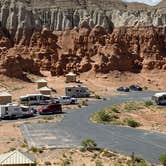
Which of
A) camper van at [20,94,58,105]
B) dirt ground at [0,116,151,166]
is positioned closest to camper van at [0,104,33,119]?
camper van at [20,94,58,105]

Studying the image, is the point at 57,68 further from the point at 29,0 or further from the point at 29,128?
the point at 29,128

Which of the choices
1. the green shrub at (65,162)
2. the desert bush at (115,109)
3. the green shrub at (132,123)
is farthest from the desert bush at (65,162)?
the desert bush at (115,109)

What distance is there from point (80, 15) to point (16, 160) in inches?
3707

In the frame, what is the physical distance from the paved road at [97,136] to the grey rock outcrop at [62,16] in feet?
203

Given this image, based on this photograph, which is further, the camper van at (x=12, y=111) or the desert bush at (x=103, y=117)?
the camper van at (x=12, y=111)

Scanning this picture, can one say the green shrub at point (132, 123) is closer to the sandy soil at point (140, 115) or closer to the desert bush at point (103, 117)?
the sandy soil at point (140, 115)

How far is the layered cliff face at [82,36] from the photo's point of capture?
108 meters

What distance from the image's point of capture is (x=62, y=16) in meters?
118

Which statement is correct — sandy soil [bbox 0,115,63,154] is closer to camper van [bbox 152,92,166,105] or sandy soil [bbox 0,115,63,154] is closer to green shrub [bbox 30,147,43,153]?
green shrub [bbox 30,147,43,153]

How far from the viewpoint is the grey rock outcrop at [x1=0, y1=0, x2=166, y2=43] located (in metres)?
116

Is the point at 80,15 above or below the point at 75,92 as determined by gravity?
above

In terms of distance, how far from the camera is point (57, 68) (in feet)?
341

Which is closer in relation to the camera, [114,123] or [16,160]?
[16,160]

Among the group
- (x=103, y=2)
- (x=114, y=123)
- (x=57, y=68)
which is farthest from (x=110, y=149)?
(x=103, y=2)
